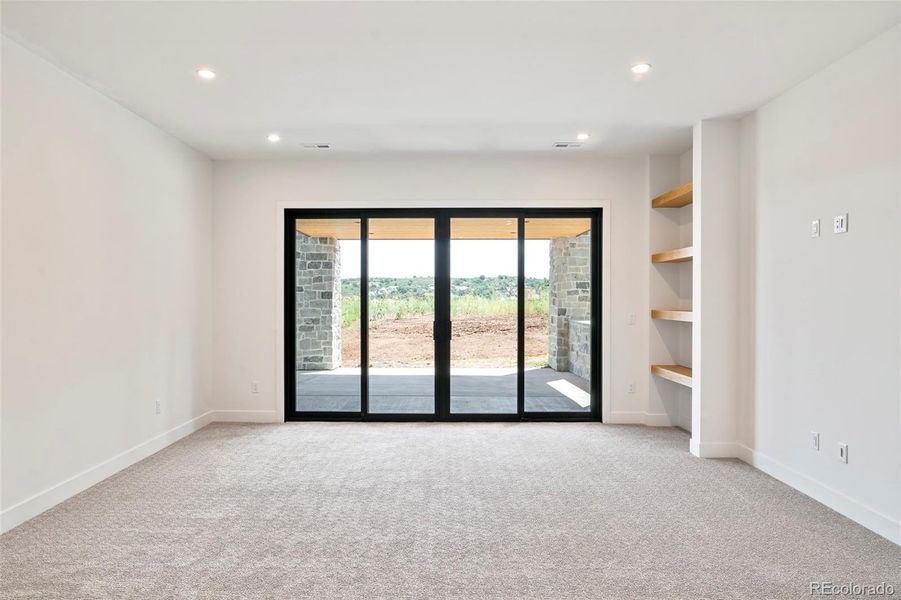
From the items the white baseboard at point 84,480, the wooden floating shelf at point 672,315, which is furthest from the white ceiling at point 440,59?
the white baseboard at point 84,480

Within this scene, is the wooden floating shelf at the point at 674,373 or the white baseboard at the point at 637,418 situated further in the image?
the white baseboard at the point at 637,418

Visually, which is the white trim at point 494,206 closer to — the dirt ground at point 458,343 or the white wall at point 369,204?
the white wall at point 369,204

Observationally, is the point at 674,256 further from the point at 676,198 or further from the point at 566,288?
the point at 566,288

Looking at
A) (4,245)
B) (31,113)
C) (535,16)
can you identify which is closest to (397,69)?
(535,16)

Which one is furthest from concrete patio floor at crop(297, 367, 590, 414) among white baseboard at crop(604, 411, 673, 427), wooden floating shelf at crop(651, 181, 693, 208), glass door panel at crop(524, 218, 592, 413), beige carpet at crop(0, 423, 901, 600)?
wooden floating shelf at crop(651, 181, 693, 208)

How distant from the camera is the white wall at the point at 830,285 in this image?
2.67 metres

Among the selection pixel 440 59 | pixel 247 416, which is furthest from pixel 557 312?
pixel 247 416

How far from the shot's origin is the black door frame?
516cm

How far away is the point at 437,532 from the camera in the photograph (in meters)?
2.68

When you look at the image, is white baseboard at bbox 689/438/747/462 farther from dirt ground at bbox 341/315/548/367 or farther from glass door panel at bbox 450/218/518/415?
glass door panel at bbox 450/218/518/415

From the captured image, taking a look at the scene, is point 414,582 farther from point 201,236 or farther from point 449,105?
point 201,236

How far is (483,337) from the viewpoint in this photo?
17.1ft

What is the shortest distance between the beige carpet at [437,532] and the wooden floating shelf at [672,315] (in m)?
1.19

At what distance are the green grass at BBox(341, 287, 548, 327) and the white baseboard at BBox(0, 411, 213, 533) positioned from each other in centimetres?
183
